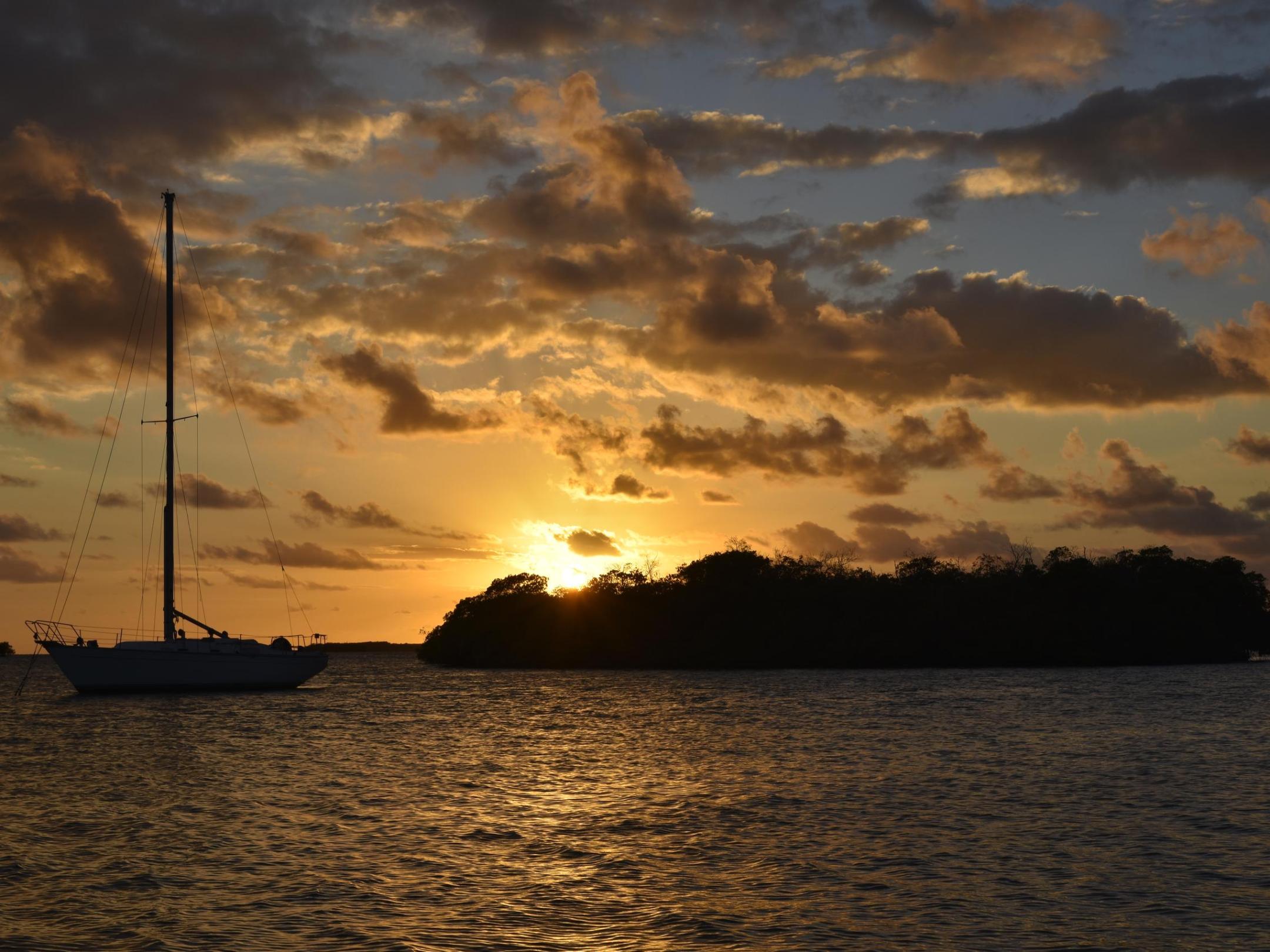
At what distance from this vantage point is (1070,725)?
230 feet

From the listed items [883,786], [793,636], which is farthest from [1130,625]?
[883,786]

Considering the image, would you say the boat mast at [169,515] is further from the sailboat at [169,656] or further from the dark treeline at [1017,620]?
the dark treeline at [1017,620]

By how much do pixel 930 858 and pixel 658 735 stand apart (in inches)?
1604

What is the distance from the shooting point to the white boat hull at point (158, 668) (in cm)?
8988

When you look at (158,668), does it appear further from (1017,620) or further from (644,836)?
(1017,620)

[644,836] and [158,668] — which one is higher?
[158,668]

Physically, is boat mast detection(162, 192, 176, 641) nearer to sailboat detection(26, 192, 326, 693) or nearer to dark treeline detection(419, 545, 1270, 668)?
sailboat detection(26, 192, 326, 693)

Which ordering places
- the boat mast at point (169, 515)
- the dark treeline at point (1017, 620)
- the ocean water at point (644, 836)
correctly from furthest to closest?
the dark treeline at point (1017, 620) → the boat mast at point (169, 515) → the ocean water at point (644, 836)

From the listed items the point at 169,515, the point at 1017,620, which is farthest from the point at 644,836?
the point at 1017,620

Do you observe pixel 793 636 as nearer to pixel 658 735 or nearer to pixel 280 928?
pixel 658 735

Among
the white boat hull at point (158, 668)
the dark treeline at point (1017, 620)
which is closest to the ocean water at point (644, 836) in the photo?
the white boat hull at point (158, 668)

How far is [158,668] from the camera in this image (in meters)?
90.4

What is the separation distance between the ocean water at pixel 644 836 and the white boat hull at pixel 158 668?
14.1 metres

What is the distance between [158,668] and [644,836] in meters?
67.6
